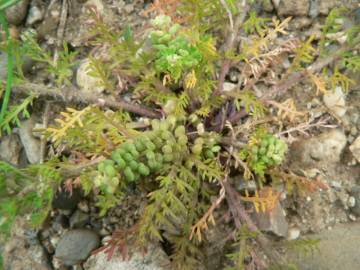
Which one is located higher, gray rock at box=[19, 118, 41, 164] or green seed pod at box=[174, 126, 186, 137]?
green seed pod at box=[174, 126, 186, 137]

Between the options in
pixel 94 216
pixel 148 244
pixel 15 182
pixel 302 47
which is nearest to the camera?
pixel 15 182

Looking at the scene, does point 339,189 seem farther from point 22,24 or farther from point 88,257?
point 22,24

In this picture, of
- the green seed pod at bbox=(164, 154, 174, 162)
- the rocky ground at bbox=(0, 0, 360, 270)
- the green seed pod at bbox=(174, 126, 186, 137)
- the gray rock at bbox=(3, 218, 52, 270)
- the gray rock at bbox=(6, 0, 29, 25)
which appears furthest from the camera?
the gray rock at bbox=(6, 0, 29, 25)

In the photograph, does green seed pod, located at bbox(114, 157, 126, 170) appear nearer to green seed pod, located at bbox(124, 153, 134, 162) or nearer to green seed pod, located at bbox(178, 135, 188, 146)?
green seed pod, located at bbox(124, 153, 134, 162)

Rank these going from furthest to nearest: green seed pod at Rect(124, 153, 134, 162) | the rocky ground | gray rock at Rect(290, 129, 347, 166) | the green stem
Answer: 1. gray rock at Rect(290, 129, 347, 166)
2. the rocky ground
3. the green stem
4. green seed pod at Rect(124, 153, 134, 162)

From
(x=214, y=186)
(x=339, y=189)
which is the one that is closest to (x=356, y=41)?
(x=339, y=189)

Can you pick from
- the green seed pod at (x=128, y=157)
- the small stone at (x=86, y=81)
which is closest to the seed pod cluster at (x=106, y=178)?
the green seed pod at (x=128, y=157)

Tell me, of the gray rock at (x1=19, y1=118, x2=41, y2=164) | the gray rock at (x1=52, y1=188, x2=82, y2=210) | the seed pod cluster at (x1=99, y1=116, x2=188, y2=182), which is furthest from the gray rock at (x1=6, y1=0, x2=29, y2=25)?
the seed pod cluster at (x1=99, y1=116, x2=188, y2=182)

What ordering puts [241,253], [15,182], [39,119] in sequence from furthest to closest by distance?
[39,119]
[241,253]
[15,182]
